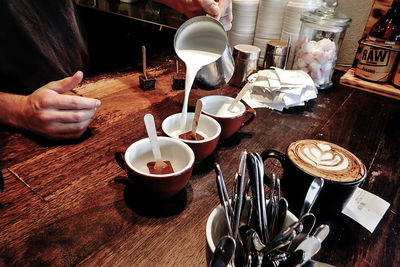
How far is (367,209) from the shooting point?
0.83 meters

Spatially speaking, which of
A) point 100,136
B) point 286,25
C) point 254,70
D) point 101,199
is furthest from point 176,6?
point 101,199

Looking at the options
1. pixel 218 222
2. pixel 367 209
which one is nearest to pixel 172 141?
pixel 218 222

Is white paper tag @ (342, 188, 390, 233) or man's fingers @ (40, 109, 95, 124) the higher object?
man's fingers @ (40, 109, 95, 124)

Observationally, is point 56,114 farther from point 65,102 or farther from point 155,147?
point 155,147

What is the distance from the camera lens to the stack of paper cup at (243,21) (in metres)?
1.92

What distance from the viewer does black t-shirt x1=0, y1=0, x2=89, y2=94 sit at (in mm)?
1279

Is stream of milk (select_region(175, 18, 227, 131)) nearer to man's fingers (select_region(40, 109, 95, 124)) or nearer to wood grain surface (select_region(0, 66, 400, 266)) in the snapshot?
wood grain surface (select_region(0, 66, 400, 266))

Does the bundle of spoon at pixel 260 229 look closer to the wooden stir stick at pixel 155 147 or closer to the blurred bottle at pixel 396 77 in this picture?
the wooden stir stick at pixel 155 147

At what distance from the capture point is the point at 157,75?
62.4 inches

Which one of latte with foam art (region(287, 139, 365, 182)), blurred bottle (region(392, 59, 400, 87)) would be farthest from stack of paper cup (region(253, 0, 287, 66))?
latte with foam art (region(287, 139, 365, 182))

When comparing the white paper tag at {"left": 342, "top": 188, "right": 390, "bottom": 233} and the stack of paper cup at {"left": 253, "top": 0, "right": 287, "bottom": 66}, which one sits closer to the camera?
the white paper tag at {"left": 342, "top": 188, "right": 390, "bottom": 233}

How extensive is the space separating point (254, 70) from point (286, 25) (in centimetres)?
50

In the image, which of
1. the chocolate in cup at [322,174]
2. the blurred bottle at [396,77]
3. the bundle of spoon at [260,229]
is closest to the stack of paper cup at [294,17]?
the blurred bottle at [396,77]

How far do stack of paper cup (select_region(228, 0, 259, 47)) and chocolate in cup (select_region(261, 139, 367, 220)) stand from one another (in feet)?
4.45
